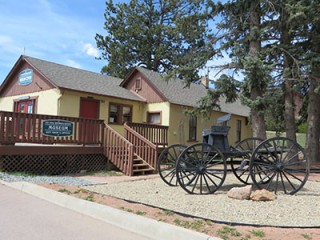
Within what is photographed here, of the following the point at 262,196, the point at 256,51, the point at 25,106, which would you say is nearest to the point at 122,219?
the point at 262,196

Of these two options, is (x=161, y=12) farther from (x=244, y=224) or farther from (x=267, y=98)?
(x=244, y=224)

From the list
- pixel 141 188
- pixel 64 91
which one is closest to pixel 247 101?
pixel 141 188

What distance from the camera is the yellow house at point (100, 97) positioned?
1656 centimetres

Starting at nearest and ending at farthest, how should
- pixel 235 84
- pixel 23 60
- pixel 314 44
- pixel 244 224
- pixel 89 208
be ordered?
pixel 244 224, pixel 89 208, pixel 235 84, pixel 314 44, pixel 23 60

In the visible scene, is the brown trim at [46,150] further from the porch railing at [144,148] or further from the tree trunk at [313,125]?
the tree trunk at [313,125]

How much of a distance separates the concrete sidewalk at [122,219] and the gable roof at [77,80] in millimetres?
9388

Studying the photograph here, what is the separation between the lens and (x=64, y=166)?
11734 millimetres

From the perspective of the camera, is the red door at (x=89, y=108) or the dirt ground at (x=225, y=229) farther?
the red door at (x=89, y=108)

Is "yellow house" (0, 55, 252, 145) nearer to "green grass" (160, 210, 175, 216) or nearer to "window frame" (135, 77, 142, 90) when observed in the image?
"window frame" (135, 77, 142, 90)

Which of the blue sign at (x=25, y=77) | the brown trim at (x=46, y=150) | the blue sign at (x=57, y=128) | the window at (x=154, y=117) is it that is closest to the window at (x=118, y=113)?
the window at (x=154, y=117)

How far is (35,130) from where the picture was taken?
1086 cm

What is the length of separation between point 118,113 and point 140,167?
660 cm

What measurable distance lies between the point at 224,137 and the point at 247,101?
198 inches

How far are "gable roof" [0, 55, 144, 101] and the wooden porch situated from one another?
451cm
